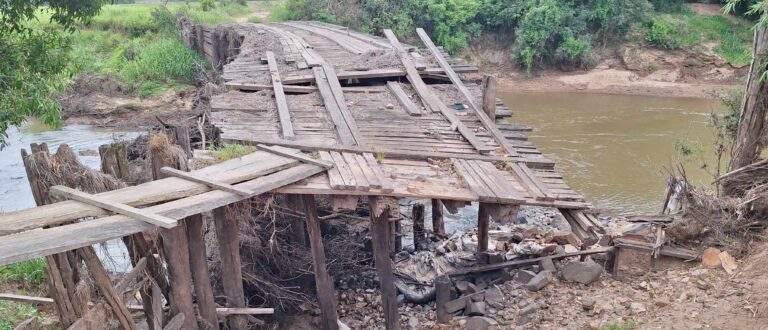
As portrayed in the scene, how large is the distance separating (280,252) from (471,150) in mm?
2486

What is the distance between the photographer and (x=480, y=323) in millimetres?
6824

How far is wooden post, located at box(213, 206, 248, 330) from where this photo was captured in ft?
18.7

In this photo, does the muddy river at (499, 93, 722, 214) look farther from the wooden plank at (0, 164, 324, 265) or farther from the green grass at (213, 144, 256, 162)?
the wooden plank at (0, 164, 324, 265)

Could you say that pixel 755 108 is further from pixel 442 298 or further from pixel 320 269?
pixel 320 269

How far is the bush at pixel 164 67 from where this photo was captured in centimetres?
2062

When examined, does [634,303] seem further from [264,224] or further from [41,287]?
[41,287]

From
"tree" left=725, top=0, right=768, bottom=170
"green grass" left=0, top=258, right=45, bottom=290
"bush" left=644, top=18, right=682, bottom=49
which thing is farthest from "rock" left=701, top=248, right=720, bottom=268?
"bush" left=644, top=18, right=682, bottom=49

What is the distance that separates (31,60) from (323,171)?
325 centimetres

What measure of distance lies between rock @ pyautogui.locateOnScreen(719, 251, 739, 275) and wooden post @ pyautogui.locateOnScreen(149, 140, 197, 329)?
507cm

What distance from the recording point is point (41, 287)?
6.83 metres

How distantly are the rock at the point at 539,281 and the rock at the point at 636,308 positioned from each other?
136 cm

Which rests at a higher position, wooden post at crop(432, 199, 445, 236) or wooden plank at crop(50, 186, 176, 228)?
wooden plank at crop(50, 186, 176, 228)

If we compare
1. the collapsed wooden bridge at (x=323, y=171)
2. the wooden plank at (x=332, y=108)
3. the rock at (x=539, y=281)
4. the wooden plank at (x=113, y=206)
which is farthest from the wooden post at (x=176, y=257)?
the rock at (x=539, y=281)

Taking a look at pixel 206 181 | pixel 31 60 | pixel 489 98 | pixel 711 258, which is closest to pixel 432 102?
pixel 489 98
